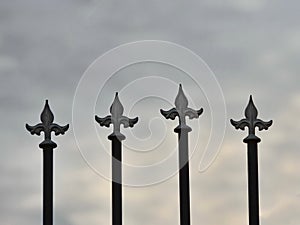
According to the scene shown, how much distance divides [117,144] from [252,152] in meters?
1.43

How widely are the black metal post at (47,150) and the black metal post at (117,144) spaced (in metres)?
0.48

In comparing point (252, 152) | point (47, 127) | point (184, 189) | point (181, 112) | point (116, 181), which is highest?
point (181, 112)

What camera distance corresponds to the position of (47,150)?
976cm

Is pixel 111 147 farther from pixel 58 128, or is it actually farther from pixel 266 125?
pixel 266 125

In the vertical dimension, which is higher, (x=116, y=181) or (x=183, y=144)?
(x=183, y=144)

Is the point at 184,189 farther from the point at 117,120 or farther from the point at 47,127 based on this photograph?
the point at 47,127

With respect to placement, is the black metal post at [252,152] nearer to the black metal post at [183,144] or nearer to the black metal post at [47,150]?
the black metal post at [183,144]

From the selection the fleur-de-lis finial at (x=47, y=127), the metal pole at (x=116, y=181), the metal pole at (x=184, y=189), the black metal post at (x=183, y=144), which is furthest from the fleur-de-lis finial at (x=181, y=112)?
the fleur-de-lis finial at (x=47, y=127)

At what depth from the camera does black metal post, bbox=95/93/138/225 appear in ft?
31.9

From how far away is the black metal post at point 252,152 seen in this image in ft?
31.7

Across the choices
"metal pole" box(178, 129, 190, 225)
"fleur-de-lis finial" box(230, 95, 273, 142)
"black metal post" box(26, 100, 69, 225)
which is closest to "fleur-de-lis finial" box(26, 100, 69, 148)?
"black metal post" box(26, 100, 69, 225)

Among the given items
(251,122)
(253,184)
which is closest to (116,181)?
(253,184)

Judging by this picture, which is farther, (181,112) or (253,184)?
(181,112)

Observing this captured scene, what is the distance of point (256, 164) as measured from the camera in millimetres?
9781
